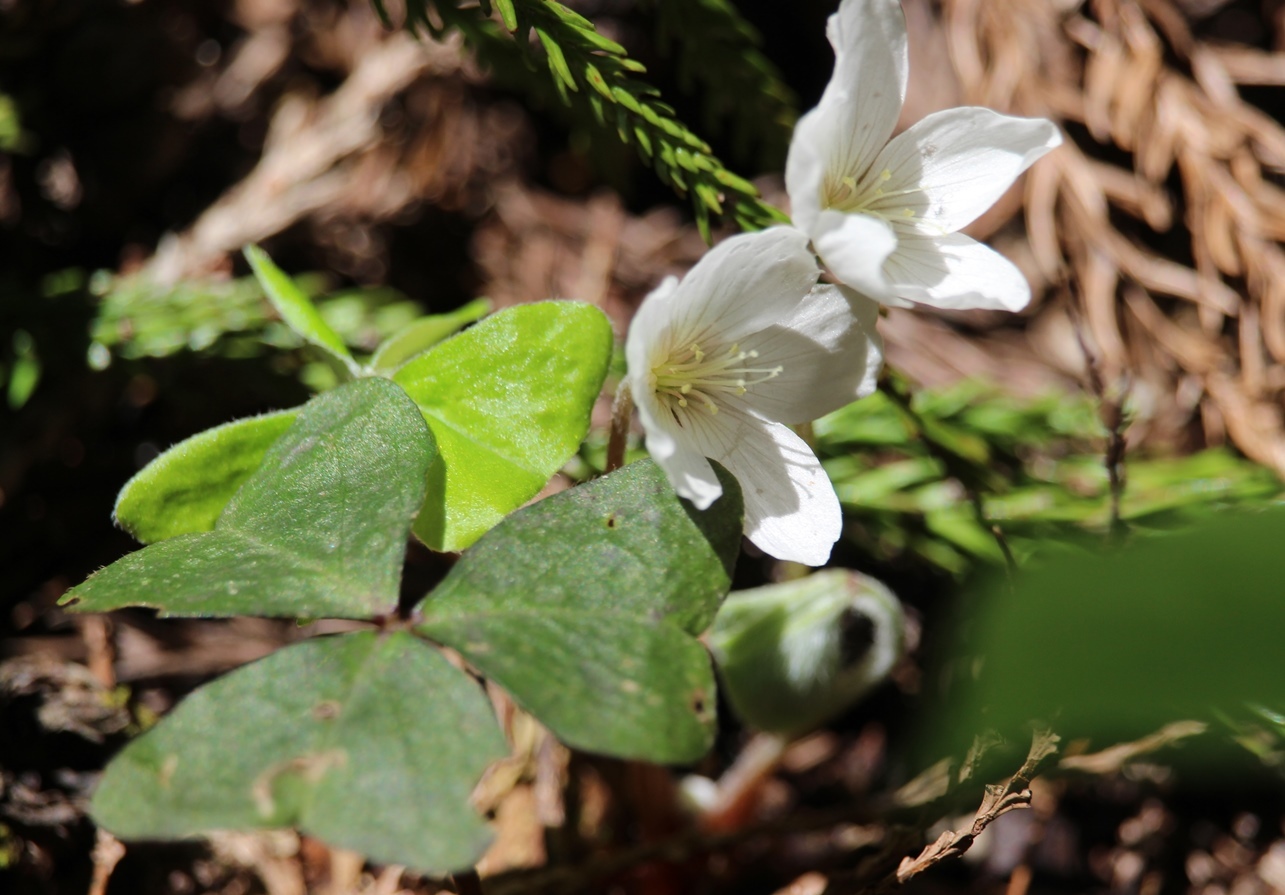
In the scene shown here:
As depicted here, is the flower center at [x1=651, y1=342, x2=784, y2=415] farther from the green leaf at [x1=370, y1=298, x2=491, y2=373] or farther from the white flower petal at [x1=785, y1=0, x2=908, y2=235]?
the green leaf at [x1=370, y1=298, x2=491, y2=373]

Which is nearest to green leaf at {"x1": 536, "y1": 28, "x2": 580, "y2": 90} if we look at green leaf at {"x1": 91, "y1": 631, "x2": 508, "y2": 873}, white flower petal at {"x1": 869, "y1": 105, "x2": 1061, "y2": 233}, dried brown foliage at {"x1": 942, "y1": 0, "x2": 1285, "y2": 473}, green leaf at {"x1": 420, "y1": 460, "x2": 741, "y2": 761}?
white flower petal at {"x1": 869, "y1": 105, "x2": 1061, "y2": 233}

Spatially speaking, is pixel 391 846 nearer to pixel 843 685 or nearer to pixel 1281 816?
pixel 843 685

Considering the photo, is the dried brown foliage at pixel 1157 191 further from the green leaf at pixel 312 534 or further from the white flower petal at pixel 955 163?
the green leaf at pixel 312 534

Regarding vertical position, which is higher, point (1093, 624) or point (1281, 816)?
point (1093, 624)

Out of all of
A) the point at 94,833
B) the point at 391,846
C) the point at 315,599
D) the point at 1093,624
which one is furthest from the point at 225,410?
A: the point at 1093,624

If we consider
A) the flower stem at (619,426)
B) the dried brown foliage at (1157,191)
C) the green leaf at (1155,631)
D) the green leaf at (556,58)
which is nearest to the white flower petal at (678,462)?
the flower stem at (619,426)
